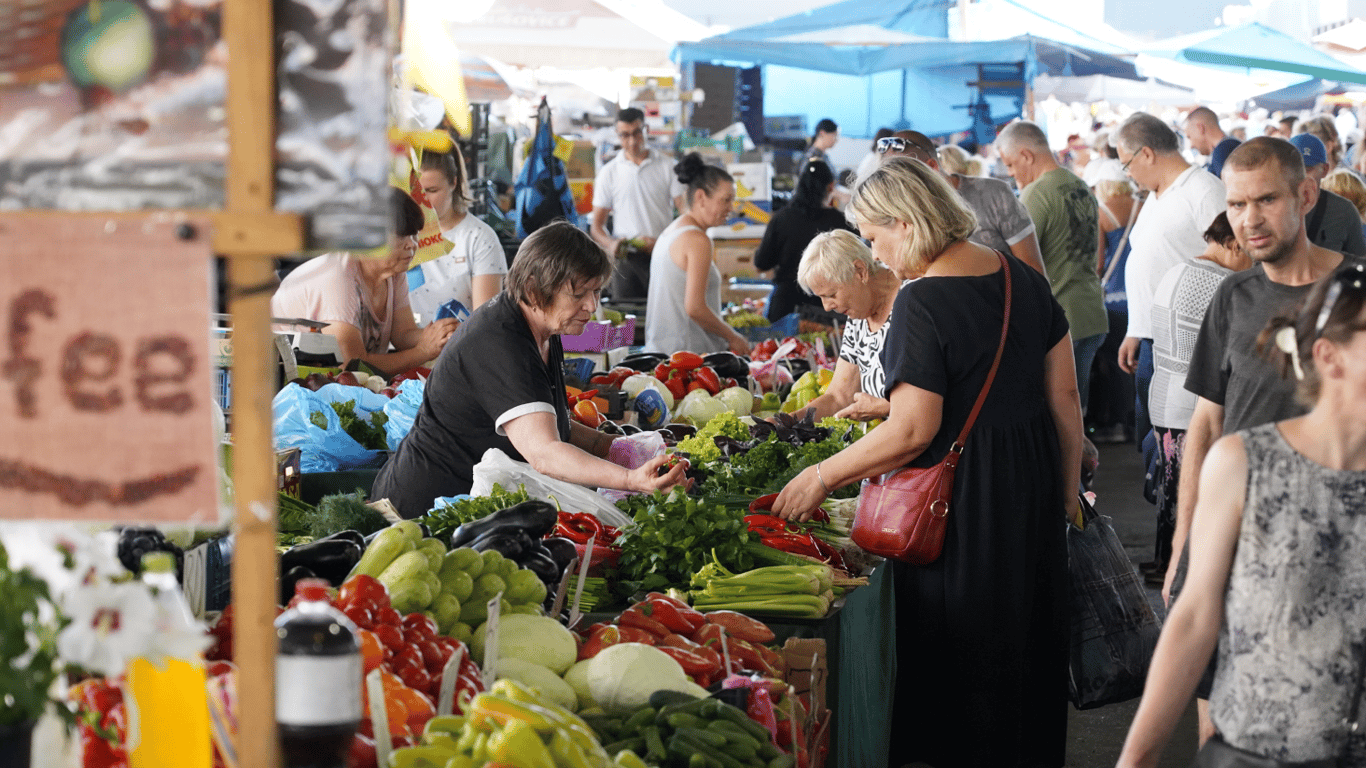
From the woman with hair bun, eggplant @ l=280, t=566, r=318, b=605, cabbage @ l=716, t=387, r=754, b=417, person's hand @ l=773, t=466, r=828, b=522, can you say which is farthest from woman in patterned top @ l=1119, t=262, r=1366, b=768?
the woman with hair bun

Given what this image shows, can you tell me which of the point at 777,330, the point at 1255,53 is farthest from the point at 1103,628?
the point at 1255,53

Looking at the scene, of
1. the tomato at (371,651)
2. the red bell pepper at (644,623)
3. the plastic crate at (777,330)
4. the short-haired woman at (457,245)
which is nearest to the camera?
the tomato at (371,651)

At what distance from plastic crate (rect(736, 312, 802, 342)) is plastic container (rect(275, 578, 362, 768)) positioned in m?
7.32

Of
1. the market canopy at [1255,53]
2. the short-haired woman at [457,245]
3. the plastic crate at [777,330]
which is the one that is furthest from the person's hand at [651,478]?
the market canopy at [1255,53]

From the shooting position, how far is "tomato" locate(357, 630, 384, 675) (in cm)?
224

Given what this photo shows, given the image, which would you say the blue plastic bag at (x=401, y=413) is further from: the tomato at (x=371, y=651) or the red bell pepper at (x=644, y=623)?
the tomato at (x=371, y=651)

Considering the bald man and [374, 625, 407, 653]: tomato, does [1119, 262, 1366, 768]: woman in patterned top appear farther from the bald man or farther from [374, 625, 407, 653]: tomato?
the bald man

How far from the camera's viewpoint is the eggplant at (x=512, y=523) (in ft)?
10.4

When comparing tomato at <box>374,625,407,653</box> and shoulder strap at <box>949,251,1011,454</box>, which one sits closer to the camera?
tomato at <box>374,625,407,653</box>

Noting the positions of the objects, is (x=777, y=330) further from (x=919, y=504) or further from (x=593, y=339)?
(x=919, y=504)

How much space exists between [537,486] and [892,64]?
36.4 feet

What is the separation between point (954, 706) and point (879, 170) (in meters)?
1.64

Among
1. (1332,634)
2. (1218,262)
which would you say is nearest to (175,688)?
(1332,634)

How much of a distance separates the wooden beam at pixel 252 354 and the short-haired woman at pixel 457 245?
5.11 m
